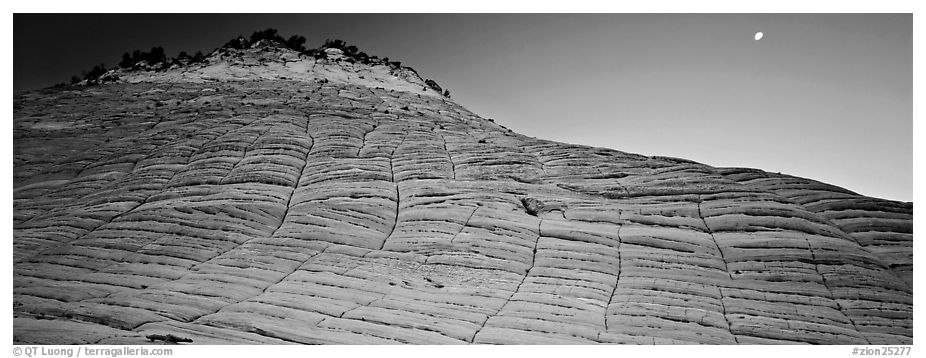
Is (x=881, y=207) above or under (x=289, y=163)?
under

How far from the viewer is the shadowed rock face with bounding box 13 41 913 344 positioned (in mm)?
10281

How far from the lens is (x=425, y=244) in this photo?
13.4 meters

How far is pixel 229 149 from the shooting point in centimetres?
1839

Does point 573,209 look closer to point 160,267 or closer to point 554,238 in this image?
point 554,238

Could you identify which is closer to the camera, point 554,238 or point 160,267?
point 160,267

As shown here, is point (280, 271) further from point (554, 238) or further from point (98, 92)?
point (98, 92)

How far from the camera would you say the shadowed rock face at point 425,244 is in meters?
10.3

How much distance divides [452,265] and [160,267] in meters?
5.23

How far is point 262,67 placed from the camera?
3550cm

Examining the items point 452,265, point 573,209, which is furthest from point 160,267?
point 573,209

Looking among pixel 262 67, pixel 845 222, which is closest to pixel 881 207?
pixel 845 222

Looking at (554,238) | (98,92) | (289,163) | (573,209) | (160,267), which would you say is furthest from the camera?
(98,92)
